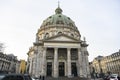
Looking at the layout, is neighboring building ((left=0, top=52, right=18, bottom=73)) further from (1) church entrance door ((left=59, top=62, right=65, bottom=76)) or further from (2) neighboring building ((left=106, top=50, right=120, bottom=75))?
(2) neighboring building ((left=106, top=50, right=120, bottom=75))

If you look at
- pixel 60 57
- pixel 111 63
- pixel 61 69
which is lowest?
pixel 61 69

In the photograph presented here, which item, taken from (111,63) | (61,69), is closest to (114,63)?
(111,63)

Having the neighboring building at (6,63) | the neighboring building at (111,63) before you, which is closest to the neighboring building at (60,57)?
the neighboring building at (111,63)

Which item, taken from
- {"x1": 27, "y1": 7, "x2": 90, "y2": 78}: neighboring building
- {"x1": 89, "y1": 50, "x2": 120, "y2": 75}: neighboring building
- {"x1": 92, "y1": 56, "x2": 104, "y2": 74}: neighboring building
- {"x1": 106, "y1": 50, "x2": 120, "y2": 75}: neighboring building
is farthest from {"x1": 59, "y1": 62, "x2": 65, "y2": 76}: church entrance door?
{"x1": 92, "y1": 56, "x2": 104, "y2": 74}: neighboring building

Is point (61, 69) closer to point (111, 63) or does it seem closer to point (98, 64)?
point (111, 63)

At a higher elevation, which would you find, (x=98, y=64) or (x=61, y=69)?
(x=98, y=64)

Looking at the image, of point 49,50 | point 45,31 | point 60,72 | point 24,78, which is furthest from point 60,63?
point 24,78

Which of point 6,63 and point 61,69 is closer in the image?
point 61,69

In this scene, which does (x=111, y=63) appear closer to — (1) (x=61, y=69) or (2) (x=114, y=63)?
(2) (x=114, y=63)

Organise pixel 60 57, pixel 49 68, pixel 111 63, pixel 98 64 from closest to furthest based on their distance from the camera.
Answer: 1. pixel 49 68
2. pixel 60 57
3. pixel 111 63
4. pixel 98 64

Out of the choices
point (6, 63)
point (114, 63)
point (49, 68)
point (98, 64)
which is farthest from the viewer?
point (98, 64)

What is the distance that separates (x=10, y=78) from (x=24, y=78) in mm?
834

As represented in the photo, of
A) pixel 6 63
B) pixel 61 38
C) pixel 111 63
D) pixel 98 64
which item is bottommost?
pixel 98 64

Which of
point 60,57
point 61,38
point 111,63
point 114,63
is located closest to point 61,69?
point 60,57
